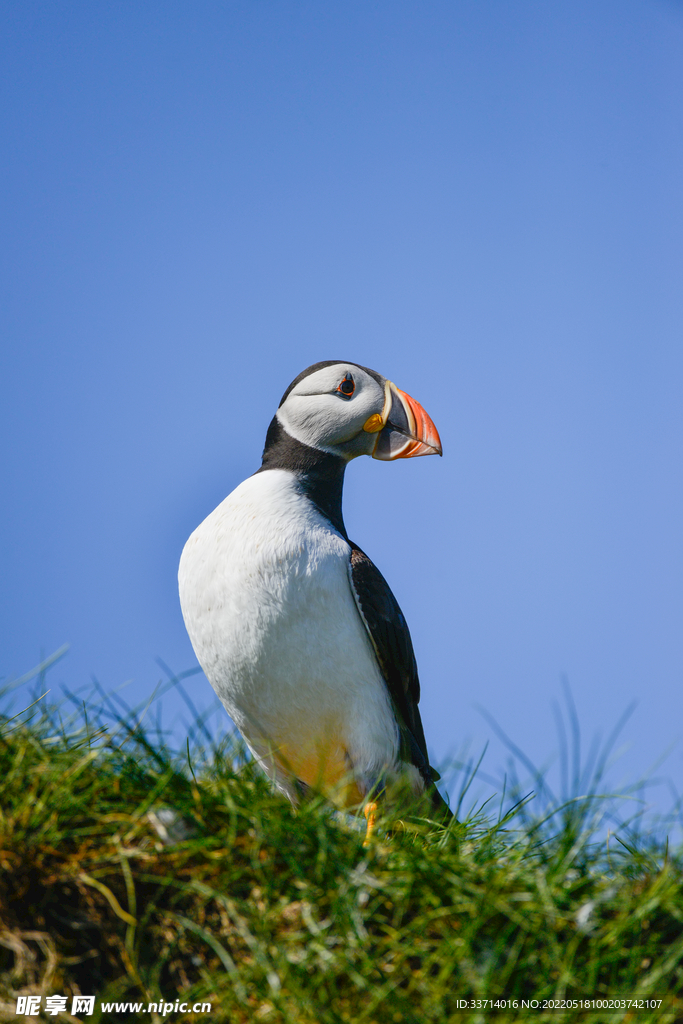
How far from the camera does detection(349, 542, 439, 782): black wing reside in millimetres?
3961

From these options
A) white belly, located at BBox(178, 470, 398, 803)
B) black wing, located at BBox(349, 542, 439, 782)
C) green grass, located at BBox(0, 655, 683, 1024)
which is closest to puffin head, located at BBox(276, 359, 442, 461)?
white belly, located at BBox(178, 470, 398, 803)

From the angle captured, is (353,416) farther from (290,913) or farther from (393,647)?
(290,913)

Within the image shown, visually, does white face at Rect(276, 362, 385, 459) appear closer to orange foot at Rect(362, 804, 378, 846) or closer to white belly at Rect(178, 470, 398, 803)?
white belly at Rect(178, 470, 398, 803)

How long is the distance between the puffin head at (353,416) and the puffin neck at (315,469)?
4 cm

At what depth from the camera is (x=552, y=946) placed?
235 centimetres

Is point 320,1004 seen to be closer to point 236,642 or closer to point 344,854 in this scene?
point 344,854

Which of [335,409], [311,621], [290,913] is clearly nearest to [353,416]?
[335,409]

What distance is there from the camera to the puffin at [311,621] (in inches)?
147

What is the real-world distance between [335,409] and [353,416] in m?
0.10

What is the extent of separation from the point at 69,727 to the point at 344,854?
1176 millimetres

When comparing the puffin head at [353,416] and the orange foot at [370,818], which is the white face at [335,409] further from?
the orange foot at [370,818]

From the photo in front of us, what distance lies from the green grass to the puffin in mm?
894

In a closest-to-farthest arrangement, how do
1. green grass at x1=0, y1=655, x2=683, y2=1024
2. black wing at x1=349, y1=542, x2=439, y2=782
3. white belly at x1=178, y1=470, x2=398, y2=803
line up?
green grass at x1=0, y1=655, x2=683, y2=1024 → white belly at x1=178, y1=470, x2=398, y2=803 → black wing at x1=349, y1=542, x2=439, y2=782

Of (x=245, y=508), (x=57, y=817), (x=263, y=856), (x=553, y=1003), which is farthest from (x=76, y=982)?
(x=245, y=508)
